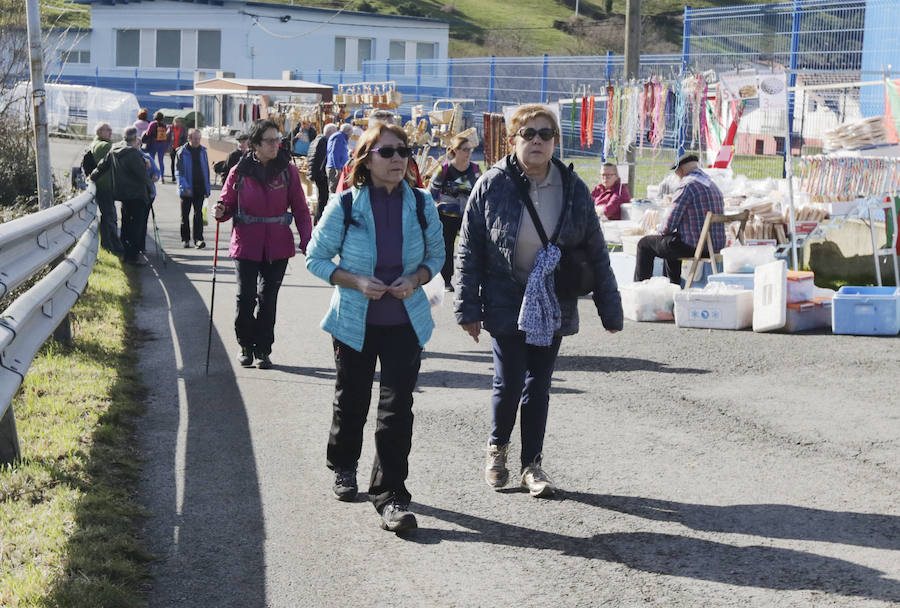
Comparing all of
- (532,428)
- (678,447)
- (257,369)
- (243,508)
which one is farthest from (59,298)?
(678,447)

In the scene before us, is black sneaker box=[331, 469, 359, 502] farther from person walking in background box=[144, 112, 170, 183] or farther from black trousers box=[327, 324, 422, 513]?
person walking in background box=[144, 112, 170, 183]

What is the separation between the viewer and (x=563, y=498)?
596 centimetres

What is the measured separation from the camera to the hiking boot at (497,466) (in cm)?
610

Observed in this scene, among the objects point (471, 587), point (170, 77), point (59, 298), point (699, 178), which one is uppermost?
point (170, 77)

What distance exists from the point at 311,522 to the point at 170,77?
55.3 m

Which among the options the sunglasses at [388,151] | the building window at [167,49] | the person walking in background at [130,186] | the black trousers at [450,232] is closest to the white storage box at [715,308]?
the black trousers at [450,232]

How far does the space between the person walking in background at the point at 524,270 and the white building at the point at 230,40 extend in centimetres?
5017

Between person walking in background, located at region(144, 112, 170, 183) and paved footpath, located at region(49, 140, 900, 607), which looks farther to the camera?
person walking in background, located at region(144, 112, 170, 183)

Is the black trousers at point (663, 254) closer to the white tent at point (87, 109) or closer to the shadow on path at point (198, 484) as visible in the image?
the shadow on path at point (198, 484)

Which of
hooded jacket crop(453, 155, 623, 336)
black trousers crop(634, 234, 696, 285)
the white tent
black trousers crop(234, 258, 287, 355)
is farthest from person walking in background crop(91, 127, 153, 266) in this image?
the white tent

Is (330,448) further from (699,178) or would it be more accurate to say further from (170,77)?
(170,77)

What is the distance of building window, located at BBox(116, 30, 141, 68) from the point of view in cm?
6106

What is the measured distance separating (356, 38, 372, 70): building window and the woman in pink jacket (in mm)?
50714

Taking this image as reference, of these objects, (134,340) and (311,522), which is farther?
(134,340)
